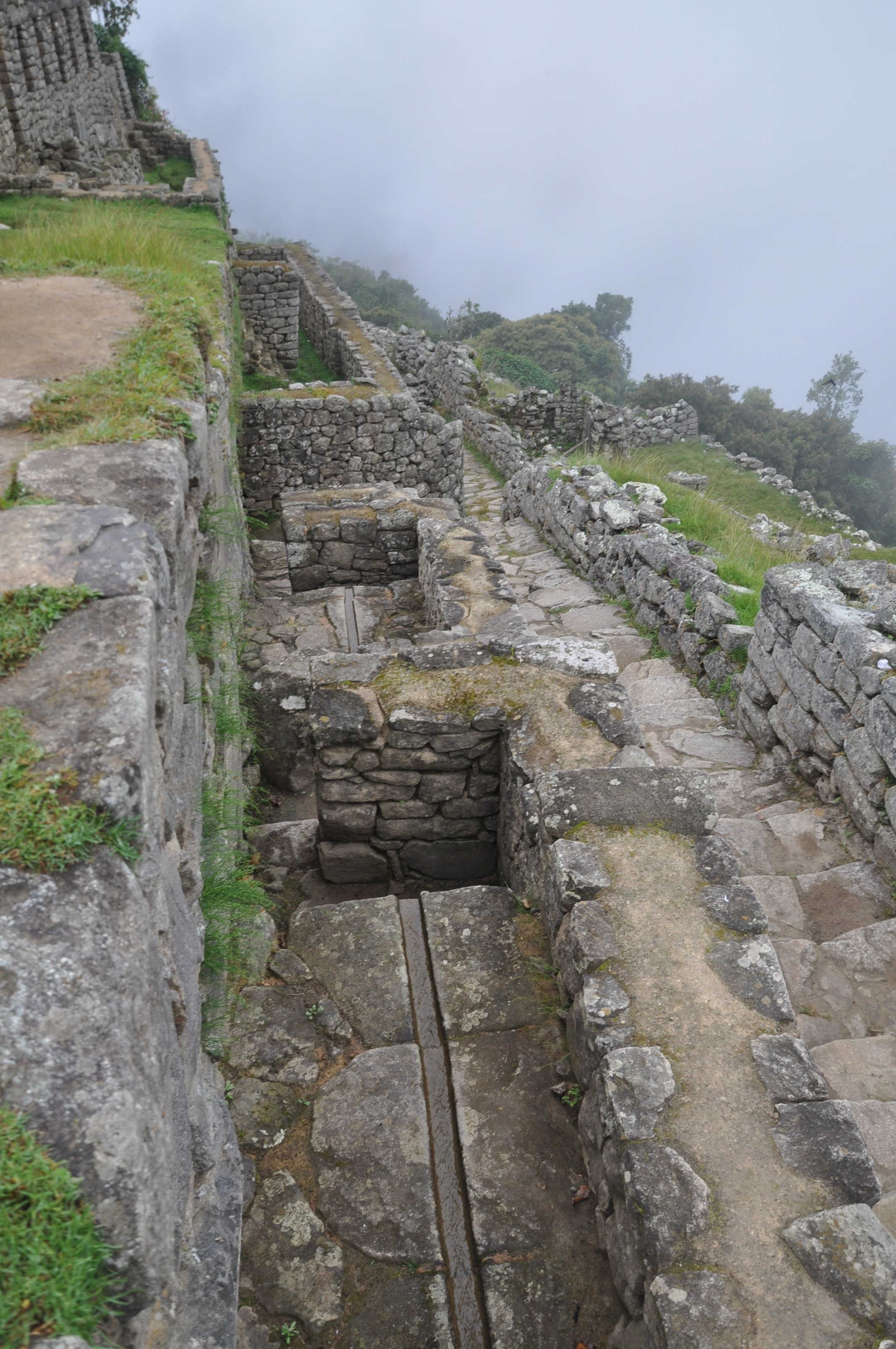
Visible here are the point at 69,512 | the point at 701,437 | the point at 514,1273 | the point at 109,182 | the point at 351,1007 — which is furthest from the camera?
the point at 701,437

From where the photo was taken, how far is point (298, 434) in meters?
11.0

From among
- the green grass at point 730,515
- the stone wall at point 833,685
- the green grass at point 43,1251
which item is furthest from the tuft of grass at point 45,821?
the green grass at point 730,515

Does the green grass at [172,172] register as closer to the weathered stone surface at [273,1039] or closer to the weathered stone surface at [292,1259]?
the weathered stone surface at [273,1039]

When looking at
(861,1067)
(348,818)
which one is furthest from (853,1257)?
(348,818)

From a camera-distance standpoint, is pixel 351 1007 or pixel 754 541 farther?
pixel 754 541

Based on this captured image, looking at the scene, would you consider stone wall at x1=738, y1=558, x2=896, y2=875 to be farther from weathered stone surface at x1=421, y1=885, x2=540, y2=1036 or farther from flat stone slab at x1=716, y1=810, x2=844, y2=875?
weathered stone surface at x1=421, y1=885, x2=540, y2=1036

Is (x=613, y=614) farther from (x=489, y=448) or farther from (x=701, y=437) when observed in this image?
(x=701, y=437)

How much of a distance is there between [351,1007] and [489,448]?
601 inches

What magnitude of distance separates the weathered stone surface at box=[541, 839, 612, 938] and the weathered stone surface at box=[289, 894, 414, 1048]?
742 mm

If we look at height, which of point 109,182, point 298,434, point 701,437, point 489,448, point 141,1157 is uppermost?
point 109,182

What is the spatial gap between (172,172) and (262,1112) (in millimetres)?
25250

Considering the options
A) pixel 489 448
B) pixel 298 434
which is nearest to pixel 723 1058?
pixel 298 434

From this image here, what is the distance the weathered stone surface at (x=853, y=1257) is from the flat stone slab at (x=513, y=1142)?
814mm

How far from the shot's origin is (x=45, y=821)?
1396mm
